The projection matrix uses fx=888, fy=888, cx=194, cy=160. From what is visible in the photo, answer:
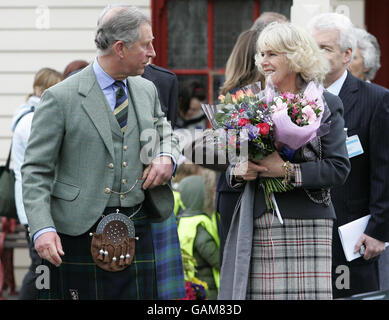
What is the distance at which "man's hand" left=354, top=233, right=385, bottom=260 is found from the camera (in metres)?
5.12

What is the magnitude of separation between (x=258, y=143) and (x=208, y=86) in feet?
19.7

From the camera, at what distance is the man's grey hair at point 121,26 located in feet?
14.3

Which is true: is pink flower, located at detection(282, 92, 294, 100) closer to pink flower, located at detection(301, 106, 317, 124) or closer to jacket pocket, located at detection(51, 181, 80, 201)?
pink flower, located at detection(301, 106, 317, 124)

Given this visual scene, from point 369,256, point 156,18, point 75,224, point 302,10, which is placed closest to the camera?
point 75,224

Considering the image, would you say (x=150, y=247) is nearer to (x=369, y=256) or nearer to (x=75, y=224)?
(x=75, y=224)

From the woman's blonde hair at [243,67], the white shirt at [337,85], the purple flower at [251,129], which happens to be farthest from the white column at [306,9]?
the purple flower at [251,129]

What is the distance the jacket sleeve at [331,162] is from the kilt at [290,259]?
0.21 meters

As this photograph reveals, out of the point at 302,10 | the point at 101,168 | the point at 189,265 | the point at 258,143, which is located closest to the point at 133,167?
the point at 101,168

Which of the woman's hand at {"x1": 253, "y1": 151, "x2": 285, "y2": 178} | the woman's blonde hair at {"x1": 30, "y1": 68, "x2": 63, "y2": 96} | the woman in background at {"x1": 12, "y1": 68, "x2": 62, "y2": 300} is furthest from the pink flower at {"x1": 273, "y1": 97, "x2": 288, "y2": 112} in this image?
the woman's blonde hair at {"x1": 30, "y1": 68, "x2": 63, "y2": 96}

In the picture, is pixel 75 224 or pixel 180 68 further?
pixel 180 68

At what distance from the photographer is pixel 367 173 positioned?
5.22 meters

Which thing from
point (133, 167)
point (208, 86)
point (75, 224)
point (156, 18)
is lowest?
point (75, 224)

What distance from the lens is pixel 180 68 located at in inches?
405

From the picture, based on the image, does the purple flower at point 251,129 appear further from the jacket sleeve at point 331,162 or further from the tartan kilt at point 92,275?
the tartan kilt at point 92,275
